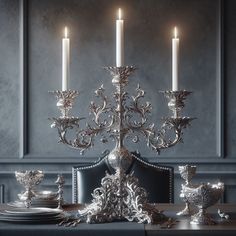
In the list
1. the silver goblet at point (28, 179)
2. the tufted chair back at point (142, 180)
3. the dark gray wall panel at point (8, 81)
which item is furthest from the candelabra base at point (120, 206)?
the dark gray wall panel at point (8, 81)

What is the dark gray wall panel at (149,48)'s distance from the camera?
11.6 ft

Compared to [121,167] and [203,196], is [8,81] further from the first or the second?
[203,196]

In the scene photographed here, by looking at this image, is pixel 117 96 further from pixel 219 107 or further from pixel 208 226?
pixel 219 107

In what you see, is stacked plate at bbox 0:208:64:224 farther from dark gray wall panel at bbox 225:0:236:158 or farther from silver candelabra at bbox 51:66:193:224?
dark gray wall panel at bbox 225:0:236:158

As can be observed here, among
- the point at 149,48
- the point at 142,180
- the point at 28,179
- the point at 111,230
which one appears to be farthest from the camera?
the point at 149,48

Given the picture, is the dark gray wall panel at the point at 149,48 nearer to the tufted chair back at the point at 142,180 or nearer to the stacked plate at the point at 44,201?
the tufted chair back at the point at 142,180

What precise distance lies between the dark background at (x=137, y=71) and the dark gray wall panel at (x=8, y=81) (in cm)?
1

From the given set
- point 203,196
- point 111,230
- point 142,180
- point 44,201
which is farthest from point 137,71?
point 111,230

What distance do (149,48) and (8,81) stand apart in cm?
79

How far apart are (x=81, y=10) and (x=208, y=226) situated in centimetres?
200

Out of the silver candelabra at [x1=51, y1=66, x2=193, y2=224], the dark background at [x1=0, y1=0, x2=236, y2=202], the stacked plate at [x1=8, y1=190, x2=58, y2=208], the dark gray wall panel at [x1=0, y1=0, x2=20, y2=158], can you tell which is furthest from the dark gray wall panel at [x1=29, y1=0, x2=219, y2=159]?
the silver candelabra at [x1=51, y1=66, x2=193, y2=224]

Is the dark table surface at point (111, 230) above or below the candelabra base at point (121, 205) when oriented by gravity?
below

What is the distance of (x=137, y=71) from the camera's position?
355 centimetres

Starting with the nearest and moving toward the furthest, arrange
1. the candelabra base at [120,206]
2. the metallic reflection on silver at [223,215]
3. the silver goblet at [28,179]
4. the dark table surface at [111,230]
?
the dark table surface at [111,230]
the candelabra base at [120,206]
the metallic reflection on silver at [223,215]
the silver goblet at [28,179]
